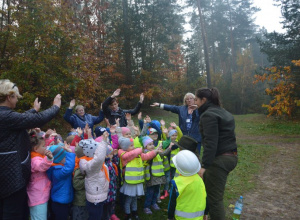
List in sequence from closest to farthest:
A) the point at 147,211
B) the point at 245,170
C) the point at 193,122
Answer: the point at 147,211 → the point at 193,122 → the point at 245,170

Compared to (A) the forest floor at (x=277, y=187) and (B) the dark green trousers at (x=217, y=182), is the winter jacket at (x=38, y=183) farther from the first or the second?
(A) the forest floor at (x=277, y=187)

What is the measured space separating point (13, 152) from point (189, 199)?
1993mm

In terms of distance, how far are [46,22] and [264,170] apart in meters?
9.21

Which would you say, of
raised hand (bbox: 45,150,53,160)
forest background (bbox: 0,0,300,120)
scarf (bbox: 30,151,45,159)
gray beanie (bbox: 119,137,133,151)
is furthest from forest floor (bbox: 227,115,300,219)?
forest background (bbox: 0,0,300,120)

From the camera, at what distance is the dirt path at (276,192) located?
428 cm

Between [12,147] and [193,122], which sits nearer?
[12,147]

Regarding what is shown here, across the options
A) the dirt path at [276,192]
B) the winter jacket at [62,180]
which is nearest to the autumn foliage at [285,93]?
the dirt path at [276,192]

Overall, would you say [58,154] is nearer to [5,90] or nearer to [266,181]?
[5,90]

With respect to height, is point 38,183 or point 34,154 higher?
point 34,154

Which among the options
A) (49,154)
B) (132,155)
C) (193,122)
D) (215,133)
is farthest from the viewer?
(193,122)

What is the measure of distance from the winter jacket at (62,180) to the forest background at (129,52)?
5766 millimetres

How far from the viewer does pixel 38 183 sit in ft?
9.31

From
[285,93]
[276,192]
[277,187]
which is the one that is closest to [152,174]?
[276,192]

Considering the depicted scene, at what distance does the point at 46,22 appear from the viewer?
8.44 m
